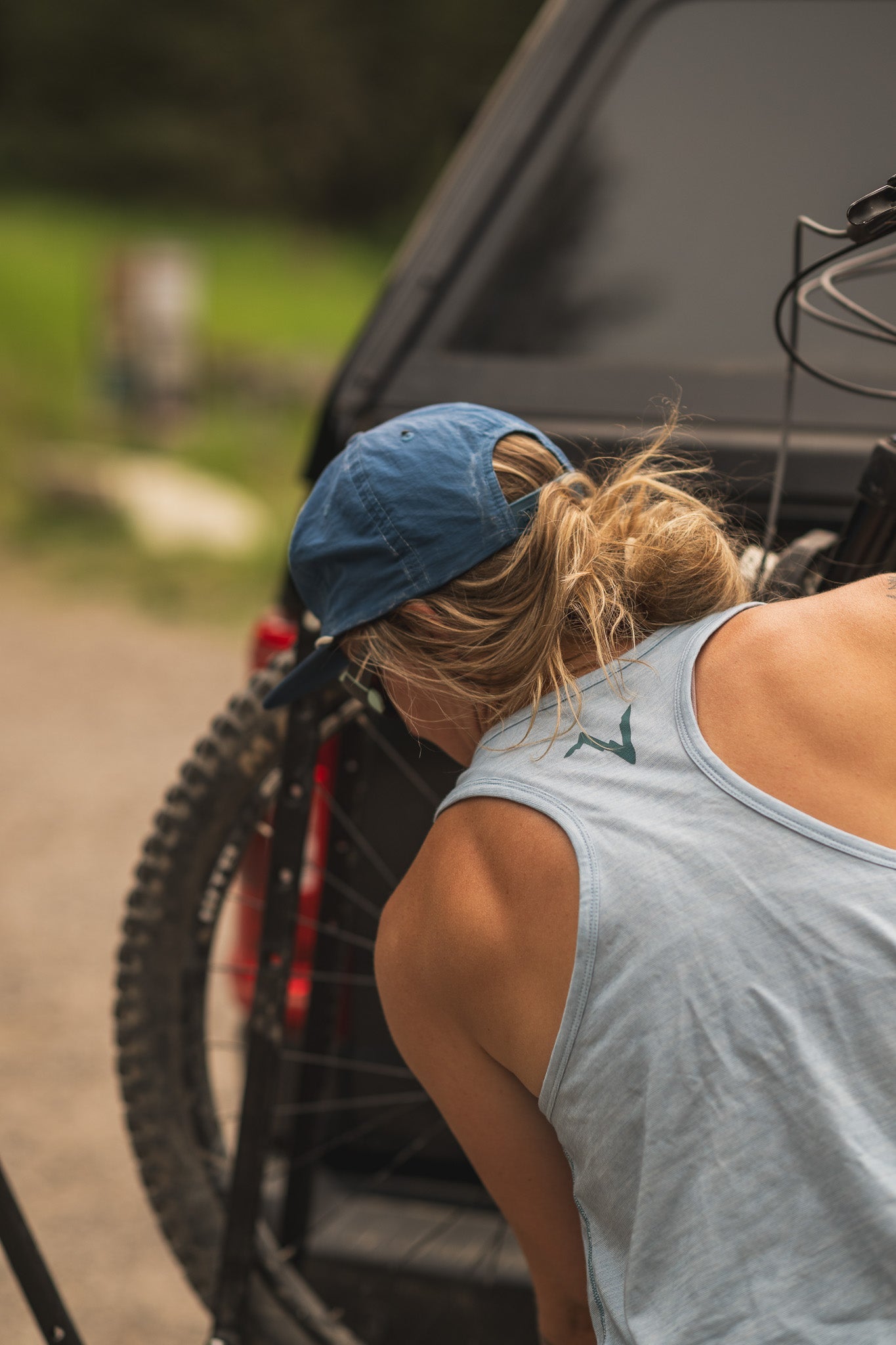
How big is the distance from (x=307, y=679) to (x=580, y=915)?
1.64 ft

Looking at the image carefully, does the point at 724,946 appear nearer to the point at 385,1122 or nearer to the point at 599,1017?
the point at 599,1017

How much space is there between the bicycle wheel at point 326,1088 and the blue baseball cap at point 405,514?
515mm

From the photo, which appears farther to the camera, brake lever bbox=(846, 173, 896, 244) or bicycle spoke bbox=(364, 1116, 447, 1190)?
bicycle spoke bbox=(364, 1116, 447, 1190)

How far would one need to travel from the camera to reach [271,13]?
2019 cm

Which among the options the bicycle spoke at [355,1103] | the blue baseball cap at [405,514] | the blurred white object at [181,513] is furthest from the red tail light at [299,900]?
the blurred white object at [181,513]

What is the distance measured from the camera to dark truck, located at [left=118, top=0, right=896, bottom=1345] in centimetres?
182

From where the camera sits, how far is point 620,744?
3.82 ft

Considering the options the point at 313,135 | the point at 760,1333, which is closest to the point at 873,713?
the point at 760,1333

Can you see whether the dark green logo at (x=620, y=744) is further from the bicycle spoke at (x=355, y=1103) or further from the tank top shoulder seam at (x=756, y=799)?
the bicycle spoke at (x=355, y=1103)

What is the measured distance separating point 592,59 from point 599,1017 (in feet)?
5.27

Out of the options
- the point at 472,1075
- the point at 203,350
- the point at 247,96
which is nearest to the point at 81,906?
the point at 472,1075

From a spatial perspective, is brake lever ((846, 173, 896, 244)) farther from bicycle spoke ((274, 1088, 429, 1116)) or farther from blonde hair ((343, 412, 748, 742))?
bicycle spoke ((274, 1088, 429, 1116))

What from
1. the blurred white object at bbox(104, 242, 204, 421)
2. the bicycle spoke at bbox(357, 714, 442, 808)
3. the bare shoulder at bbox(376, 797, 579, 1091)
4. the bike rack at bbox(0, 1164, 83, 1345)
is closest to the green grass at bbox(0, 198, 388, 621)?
the blurred white object at bbox(104, 242, 204, 421)

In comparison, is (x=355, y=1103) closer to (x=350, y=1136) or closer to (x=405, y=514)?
(x=350, y=1136)
